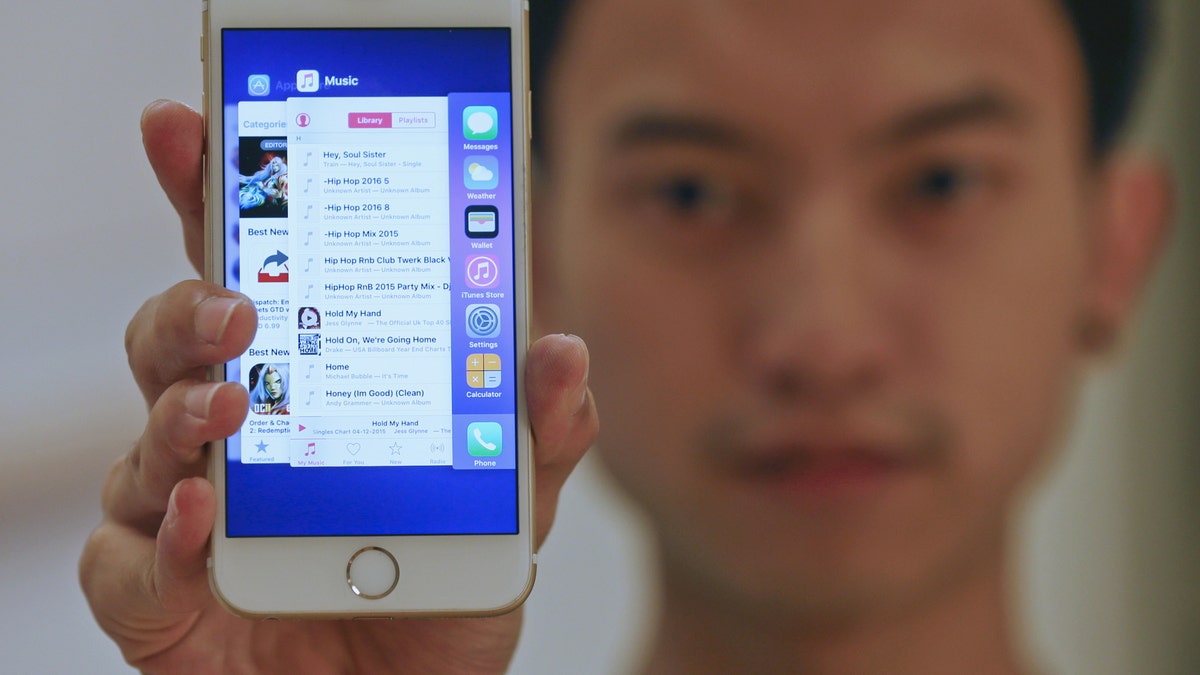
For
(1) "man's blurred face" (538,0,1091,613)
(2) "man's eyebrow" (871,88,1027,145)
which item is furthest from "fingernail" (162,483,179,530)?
(2) "man's eyebrow" (871,88,1027,145)

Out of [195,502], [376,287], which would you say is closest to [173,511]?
[195,502]

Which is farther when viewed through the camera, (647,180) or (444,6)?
(647,180)

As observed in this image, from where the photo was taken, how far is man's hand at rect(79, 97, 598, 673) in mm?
471

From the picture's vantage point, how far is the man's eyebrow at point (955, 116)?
79 centimetres

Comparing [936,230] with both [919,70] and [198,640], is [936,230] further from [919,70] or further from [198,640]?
[198,640]

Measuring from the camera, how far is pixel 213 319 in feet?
1.52

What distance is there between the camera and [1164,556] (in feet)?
2.80

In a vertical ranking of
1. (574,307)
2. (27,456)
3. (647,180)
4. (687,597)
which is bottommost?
(687,597)

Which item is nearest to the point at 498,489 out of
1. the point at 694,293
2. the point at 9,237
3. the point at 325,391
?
the point at 325,391

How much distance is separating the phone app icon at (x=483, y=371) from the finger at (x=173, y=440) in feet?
0.40

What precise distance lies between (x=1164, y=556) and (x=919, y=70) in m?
0.51

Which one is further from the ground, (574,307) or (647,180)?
(647,180)

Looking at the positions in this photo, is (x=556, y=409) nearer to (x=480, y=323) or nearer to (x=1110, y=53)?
(x=480, y=323)

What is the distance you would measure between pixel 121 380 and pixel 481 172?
516 millimetres
